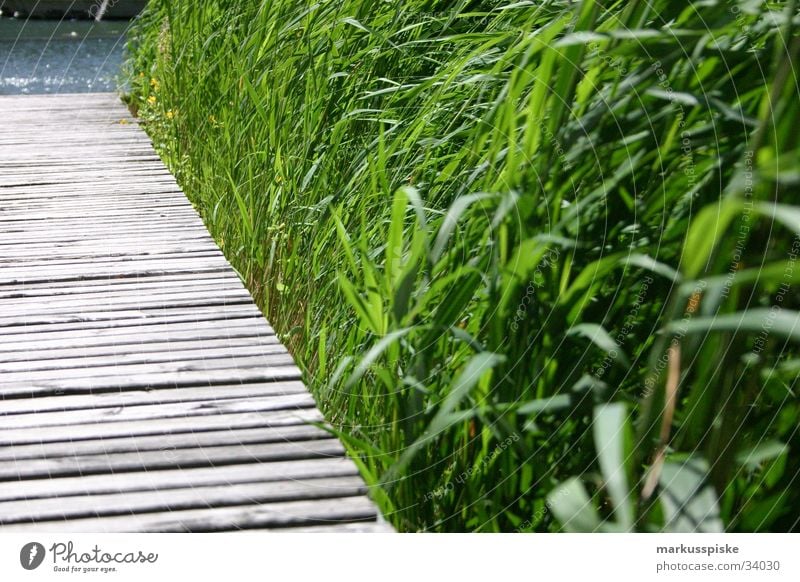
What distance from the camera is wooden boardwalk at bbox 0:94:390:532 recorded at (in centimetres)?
150

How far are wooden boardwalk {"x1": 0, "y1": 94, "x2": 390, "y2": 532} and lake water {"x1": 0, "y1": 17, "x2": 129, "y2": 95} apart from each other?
3511mm

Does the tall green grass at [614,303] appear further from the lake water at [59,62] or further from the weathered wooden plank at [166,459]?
the lake water at [59,62]

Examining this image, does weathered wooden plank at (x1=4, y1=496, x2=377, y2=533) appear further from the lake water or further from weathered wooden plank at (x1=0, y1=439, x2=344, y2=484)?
the lake water

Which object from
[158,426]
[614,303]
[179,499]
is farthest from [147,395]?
[614,303]

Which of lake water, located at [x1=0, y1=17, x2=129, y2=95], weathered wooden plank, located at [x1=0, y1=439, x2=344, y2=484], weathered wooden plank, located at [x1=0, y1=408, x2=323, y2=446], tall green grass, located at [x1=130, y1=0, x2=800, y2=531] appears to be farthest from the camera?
lake water, located at [x1=0, y1=17, x2=129, y2=95]

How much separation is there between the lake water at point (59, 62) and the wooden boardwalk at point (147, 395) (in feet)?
11.5

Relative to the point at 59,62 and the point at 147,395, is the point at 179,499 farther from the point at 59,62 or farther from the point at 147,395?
the point at 59,62

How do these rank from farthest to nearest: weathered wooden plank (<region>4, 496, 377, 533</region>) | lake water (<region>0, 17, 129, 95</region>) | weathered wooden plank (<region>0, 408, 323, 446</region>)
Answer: lake water (<region>0, 17, 129, 95</region>) → weathered wooden plank (<region>0, 408, 323, 446</region>) → weathered wooden plank (<region>4, 496, 377, 533</region>)

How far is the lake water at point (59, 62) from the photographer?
7.79 meters

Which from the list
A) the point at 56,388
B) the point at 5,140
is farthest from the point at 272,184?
the point at 5,140

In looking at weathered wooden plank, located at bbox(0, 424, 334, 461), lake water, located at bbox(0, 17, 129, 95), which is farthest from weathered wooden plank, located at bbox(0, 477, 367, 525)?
lake water, located at bbox(0, 17, 129, 95)

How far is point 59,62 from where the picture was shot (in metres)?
8.97

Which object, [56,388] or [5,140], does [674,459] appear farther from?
[5,140]

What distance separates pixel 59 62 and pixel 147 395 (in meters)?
7.83
